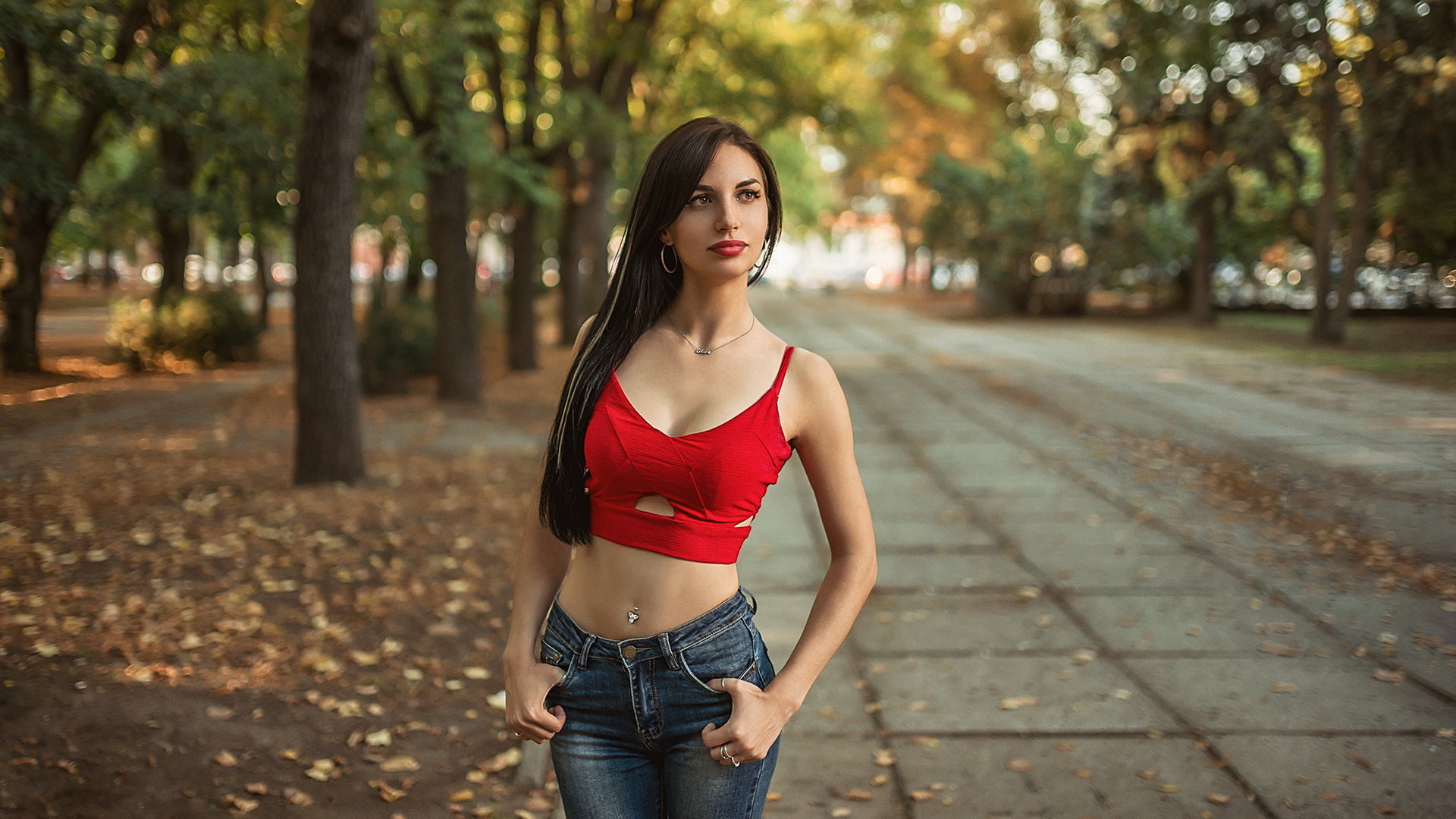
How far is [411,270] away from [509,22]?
5.53 m

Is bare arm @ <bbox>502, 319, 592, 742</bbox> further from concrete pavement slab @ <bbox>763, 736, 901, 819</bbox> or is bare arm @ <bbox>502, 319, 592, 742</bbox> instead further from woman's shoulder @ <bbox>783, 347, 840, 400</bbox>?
concrete pavement slab @ <bbox>763, 736, 901, 819</bbox>

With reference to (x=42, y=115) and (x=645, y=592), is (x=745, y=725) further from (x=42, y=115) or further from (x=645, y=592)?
(x=42, y=115)

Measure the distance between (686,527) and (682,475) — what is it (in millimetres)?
96

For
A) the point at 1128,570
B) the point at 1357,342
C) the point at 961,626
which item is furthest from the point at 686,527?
the point at 1357,342

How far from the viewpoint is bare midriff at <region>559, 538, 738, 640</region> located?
→ 1871 millimetres

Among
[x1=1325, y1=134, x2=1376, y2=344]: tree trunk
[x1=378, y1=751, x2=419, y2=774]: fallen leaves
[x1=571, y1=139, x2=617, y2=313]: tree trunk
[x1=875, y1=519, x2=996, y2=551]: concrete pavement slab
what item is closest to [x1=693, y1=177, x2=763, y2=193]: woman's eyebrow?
[x1=378, y1=751, x2=419, y2=774]: fallen leaves

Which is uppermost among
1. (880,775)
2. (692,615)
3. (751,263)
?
(751,263)

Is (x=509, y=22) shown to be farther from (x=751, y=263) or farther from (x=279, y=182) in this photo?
(x=751, y=263)

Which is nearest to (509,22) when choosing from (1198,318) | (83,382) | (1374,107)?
(83,382)

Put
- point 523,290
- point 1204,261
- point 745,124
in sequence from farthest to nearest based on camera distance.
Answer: point 1204,261 → point 745,124 → point 523,290

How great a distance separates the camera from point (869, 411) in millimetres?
13430

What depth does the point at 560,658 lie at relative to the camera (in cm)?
193

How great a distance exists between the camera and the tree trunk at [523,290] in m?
16.5

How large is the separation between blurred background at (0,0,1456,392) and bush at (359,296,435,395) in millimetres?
49
